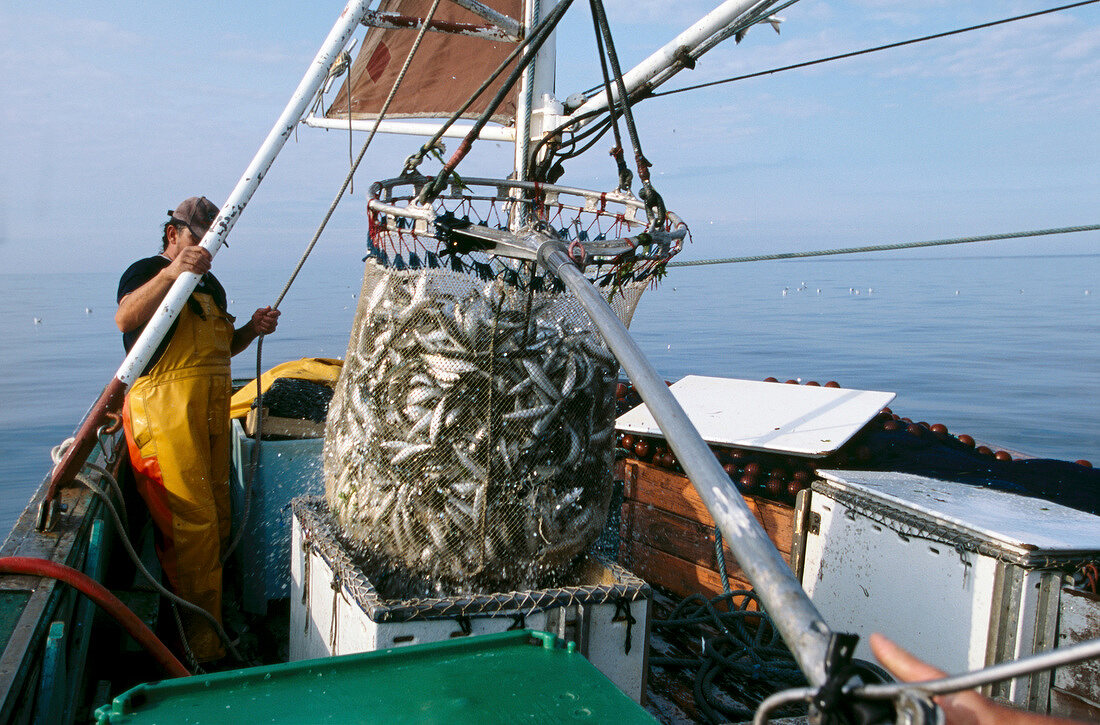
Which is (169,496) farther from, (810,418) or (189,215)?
(810,418)

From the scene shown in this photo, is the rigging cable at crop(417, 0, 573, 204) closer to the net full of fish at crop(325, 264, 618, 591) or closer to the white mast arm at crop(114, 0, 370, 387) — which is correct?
the net full of fish at crop(325, 264, 618, 591)

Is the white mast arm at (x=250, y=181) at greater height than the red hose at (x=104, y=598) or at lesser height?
greater

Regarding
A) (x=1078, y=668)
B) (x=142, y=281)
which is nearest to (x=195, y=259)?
(x=142, y=281)

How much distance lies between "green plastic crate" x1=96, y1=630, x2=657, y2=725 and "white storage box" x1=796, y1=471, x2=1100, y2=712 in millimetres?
1570

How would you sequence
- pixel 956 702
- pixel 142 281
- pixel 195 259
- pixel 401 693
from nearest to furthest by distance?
pixel 956 702 < pixel 401 693 < pixel 195 259 < pixel 142 281

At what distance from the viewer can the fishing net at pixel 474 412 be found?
2.44 metres

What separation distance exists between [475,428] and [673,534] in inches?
88.6

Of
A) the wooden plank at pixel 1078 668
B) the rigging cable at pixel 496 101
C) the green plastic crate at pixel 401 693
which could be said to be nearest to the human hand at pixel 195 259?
the rigging cable at pixel 496 101

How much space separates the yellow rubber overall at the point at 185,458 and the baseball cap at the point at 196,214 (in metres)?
0.38

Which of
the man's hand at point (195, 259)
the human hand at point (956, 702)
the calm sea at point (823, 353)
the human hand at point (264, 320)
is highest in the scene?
the man's hand at point (195, 259)

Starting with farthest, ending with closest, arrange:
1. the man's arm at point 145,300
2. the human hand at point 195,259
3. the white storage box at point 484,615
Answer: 1. the man's arm at point 145,300
2. the human hand at point 195,259
3. the white storage box at point 484,615

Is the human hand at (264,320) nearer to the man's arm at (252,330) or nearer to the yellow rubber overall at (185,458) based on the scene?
the man's arm at (252,330)

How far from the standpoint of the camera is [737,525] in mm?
1166

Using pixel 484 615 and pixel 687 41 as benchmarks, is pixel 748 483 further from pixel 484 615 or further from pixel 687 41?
pixel 687 41
